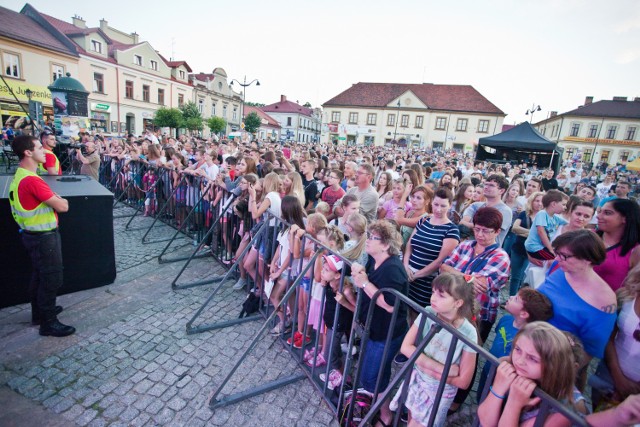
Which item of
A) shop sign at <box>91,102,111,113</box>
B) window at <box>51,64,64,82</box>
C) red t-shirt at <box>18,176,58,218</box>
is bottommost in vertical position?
red t-shirt at <box>18,176,58,218</box>

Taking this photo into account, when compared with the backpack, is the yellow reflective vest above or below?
above

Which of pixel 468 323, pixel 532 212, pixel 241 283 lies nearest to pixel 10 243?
pixel 241 283

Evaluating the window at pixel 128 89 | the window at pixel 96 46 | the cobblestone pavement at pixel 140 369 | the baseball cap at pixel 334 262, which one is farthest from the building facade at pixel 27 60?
the baseball cap at pixel 334 262

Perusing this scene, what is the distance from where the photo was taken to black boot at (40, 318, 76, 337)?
11.3ft

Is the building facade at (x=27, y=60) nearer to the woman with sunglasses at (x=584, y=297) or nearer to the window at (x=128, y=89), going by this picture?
the window at (x=128, y=89)

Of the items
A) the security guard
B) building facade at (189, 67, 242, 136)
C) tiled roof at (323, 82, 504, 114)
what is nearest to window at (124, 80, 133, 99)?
building facade at (189, 67, 242, 136)

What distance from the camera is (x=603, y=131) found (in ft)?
163

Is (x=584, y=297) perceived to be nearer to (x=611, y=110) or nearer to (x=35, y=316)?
(x=35, y=316)

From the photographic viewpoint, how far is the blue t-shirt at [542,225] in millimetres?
3947

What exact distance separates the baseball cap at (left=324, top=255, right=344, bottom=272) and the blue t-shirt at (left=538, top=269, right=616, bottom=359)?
156 centimetres

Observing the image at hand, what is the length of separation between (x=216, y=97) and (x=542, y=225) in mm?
53742

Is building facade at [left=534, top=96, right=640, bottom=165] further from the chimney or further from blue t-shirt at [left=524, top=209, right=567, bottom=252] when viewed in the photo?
the chimney

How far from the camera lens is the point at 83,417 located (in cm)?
257

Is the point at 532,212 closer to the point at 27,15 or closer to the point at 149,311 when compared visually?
the point at 149,311
